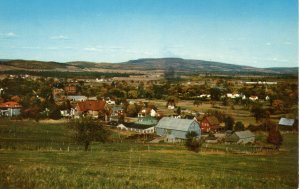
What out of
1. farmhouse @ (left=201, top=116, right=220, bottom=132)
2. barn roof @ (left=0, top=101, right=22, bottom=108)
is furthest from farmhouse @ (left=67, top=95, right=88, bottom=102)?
farmhouse @ (left=201, top=116, right=220, bottom=132)

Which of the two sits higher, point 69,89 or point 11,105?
point 69,89

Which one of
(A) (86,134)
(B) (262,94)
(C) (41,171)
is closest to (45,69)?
(A) (86,134)

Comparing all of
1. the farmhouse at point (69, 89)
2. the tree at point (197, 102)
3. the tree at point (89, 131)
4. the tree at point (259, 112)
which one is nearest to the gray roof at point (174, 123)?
the tree at point (197, 102)

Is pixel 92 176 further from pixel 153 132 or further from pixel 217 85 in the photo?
pixel 217 85

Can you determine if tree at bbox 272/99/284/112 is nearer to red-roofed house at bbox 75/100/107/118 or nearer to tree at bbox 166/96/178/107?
tree at bbox 166/96/178/107

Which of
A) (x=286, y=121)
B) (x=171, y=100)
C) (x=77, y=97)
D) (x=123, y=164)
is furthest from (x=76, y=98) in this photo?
(x=286, y=121)

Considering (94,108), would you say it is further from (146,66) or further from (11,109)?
(11,109)
